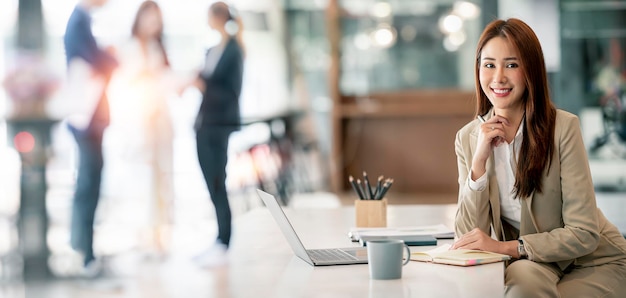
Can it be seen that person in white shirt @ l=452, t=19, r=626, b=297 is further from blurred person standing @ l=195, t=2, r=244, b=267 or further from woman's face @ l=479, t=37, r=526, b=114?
blurred person standing @ l=195, t=2, r=244, b=267

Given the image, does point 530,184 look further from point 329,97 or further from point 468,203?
point 329,97

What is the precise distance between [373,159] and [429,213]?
509 centimetres

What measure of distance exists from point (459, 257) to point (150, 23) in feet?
14.6

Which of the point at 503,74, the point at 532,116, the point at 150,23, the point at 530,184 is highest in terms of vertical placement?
the point at 150,23

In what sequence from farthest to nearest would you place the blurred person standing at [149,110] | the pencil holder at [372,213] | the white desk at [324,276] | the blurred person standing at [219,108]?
1. the blurred person standing at [149,110]
2. the blurred person standing at [219,108]
3. the pencil holder at [372,213]
4. the white desk at [324,276]

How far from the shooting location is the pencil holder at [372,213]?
7.82ft

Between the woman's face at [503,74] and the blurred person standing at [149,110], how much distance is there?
400 centimetres

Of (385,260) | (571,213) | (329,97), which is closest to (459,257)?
(385,260)

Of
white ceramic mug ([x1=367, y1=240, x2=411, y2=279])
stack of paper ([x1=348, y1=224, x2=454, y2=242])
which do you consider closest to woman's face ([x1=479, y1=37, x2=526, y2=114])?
stack of paper ([x1=348, y1=224, x2=454, y2=242])

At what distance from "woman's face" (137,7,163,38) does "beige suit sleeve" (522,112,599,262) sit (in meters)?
4.23

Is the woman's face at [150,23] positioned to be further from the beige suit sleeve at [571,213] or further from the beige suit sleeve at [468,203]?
the beige suit sleeve at [571,213]

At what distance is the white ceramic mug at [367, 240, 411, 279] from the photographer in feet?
5.35

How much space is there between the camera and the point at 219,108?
6699 mm

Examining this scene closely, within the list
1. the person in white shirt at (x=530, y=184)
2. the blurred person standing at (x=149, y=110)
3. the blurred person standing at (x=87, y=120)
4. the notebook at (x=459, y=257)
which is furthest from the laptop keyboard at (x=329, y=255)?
the blurred person standing at (x=149, y=110)
